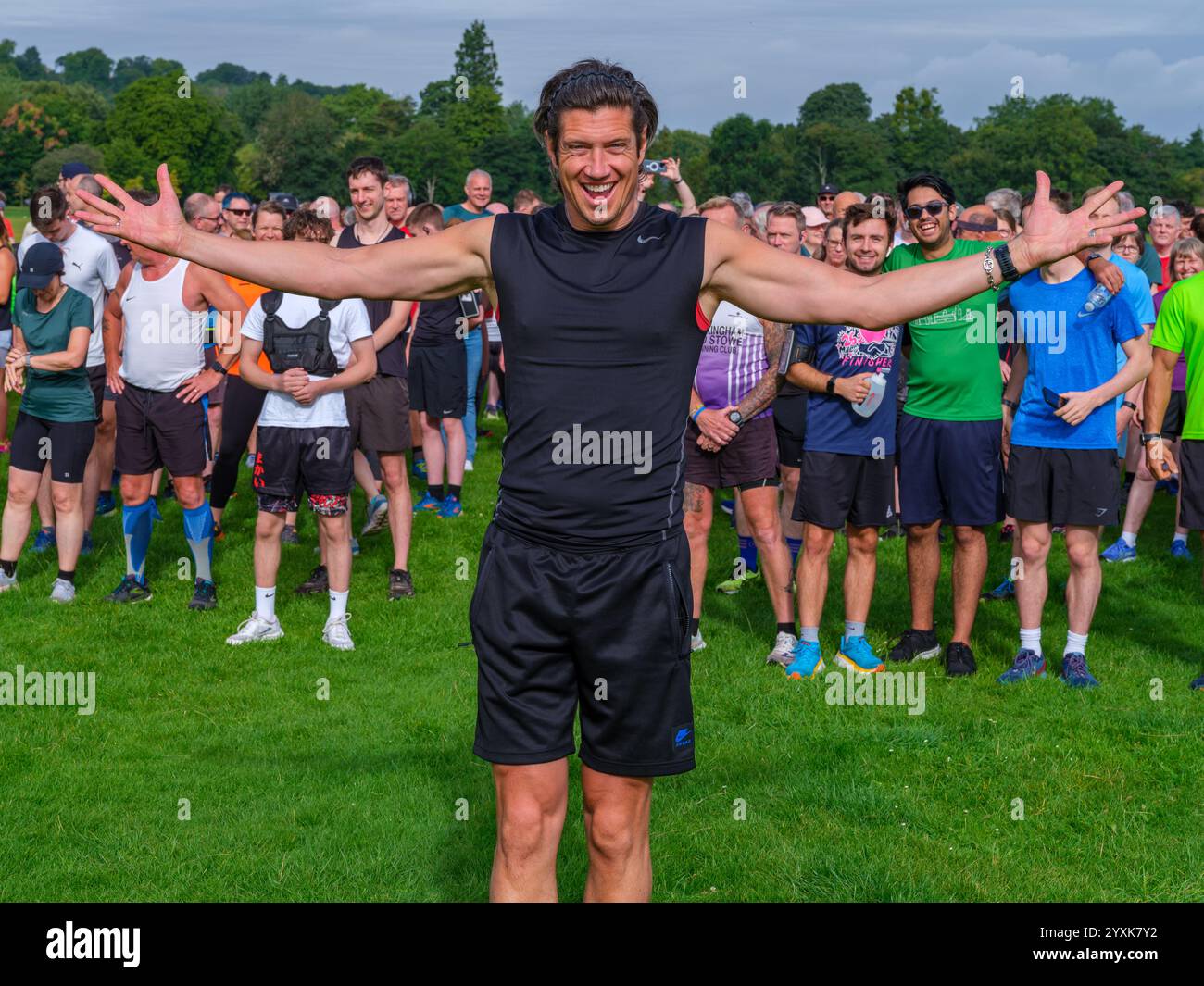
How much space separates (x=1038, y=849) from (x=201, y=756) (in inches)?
153

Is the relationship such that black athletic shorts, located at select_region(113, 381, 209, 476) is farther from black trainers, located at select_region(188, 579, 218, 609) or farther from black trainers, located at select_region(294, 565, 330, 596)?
black trainers, located at select_region(294, 565, 330, 596)

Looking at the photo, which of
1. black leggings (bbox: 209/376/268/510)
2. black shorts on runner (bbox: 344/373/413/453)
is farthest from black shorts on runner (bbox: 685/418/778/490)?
black leggings (bbox: 209/376/268/510)

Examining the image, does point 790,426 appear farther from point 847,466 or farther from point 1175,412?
point 1175,412

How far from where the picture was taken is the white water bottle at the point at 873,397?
7.89 m

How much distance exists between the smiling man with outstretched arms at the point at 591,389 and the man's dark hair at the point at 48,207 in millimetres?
6564

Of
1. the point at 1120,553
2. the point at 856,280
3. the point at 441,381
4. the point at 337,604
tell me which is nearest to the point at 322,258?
the point at 856,280

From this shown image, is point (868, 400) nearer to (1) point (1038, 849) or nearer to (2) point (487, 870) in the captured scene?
(1) point (1038, 849)

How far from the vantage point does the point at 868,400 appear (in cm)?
792

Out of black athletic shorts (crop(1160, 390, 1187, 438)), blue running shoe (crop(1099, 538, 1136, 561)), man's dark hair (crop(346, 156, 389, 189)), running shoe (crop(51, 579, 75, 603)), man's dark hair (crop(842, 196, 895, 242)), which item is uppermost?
man's dark hair (crop(346, 156, 389, 189))

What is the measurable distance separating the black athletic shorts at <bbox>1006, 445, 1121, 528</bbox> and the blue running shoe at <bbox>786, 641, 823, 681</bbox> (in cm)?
138

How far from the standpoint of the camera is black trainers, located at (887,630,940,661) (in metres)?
8.30

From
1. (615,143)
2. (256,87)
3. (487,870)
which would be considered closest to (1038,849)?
(487,870)

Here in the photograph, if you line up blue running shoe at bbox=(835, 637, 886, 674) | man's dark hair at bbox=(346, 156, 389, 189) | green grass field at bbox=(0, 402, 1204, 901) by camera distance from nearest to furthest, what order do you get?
green grass field at bbox=(0, 402, 1204, 901), blue running shoe at bbox=(835, 637, 886, 674), man's dark hair at bbox=(346, 156, 389, 189)

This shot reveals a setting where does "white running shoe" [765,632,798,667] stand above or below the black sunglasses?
below
